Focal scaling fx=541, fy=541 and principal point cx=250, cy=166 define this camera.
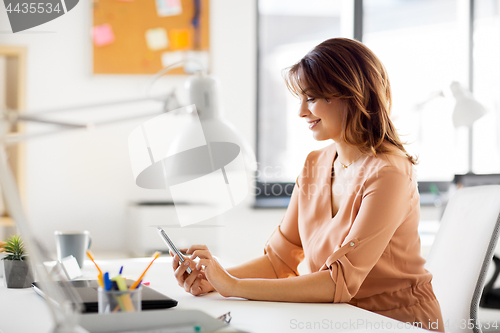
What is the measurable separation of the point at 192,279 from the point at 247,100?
7.35ft

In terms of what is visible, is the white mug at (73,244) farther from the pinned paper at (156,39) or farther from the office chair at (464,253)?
the pinned paper at (156,39)

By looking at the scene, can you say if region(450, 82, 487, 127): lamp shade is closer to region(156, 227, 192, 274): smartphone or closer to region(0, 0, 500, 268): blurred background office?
region(0, 0, 500, 268): blurred background office

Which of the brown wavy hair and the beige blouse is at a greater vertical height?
the brown wavy hair

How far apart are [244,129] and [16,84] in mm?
1320

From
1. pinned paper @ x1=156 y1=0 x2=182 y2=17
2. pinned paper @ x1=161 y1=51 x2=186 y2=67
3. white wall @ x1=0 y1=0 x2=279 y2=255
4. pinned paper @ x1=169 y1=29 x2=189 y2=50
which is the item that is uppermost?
pinned paper @ x1=156 y1=0 x2=182 y2=17

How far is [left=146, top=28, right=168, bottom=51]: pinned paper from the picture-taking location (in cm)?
317

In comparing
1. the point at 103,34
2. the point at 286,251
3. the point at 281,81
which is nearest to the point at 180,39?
the point at 103,34

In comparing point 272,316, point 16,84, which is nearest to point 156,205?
point 16,84

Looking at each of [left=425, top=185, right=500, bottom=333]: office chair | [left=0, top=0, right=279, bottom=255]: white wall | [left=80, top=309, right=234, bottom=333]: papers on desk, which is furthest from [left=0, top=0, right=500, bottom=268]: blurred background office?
[left=80, top=309, right=234, bottom=333]: papers on desk

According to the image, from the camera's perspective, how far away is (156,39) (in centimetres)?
318

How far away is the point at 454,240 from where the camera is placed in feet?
4.67

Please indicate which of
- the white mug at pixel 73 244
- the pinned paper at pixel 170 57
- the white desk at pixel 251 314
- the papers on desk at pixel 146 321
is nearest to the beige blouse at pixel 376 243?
the white desk at pixel 251 314

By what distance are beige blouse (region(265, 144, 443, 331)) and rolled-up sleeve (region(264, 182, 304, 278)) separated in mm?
68

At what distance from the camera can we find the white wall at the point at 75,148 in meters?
3.01
